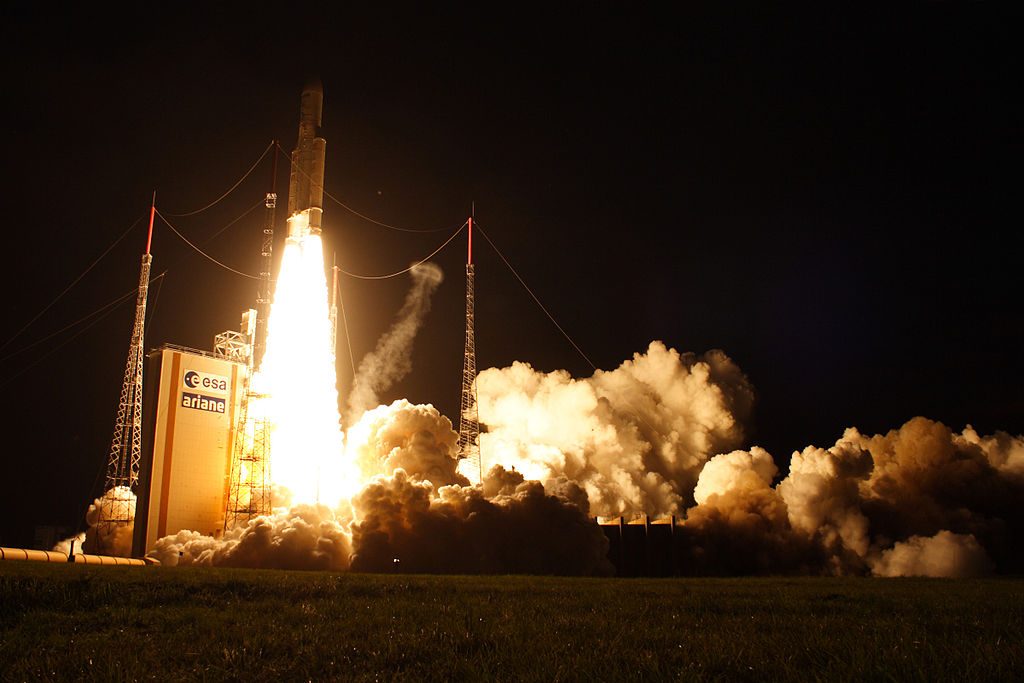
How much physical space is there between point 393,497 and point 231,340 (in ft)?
74.2

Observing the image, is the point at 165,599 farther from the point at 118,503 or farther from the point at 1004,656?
the point at 118,503

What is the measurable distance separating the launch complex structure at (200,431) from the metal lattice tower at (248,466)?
0.09 meters

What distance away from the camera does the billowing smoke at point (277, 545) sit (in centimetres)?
4362

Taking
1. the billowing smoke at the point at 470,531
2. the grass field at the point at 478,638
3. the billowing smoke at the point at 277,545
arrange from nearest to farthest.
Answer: the grass field at the point at 478,638 → the billowing smoke at the point at 277,545 → the billowing smoke at the point at 470,531

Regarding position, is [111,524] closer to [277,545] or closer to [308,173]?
[277,545]

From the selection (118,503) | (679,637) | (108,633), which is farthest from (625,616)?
(118,503)

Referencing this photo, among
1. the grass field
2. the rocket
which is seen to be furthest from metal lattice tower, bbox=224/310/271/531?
the grass field

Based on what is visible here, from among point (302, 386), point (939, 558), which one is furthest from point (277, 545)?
point (939, 558)

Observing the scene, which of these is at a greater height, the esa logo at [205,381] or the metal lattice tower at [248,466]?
the esa logo at [205,381]

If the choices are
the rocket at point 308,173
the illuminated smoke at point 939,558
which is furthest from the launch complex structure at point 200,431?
the illuminated smoke at point 939,558

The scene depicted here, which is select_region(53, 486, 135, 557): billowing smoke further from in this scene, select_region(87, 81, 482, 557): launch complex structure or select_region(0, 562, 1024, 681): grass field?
select_region(0, 562, 1024, 681): grass field

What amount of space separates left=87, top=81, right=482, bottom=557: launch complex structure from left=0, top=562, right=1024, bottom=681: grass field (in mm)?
40408

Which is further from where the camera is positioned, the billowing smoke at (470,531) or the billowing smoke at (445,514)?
the billowing smoke at (445,514)

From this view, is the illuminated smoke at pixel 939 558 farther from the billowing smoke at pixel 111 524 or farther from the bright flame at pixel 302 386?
the billowing smoke at pixel 111 524
